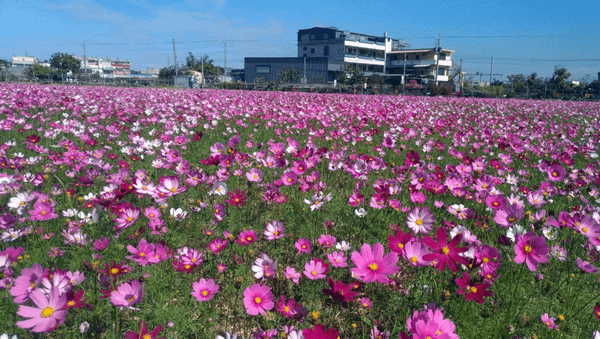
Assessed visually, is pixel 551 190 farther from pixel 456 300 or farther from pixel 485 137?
pixel 485 137

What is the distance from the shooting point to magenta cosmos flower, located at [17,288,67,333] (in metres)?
0.93

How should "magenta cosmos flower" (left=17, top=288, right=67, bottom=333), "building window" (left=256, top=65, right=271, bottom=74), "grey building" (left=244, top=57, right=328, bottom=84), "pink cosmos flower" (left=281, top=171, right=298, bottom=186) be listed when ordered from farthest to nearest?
"building window" (left=256, top=65, right=271, bottom=74) < "grey building" (left=244, top=57, right=328, bottom=84) < "pink cosmos flower" (left=281, top=171, right=298, bottom=186) < "magenta cosmos flower" (left=17, top=288, right=67, bottom=333)

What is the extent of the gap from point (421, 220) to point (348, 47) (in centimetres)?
6755

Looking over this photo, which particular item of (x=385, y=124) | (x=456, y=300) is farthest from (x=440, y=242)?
(x=385, y=124)

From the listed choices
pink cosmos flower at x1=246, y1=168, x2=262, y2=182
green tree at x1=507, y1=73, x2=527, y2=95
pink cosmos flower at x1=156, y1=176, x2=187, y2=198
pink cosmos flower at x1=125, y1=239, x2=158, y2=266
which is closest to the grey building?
green tree at x1=507, y1=73, x2=527, y2=95

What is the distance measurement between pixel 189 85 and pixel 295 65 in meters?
25.5

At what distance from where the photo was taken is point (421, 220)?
171 cm

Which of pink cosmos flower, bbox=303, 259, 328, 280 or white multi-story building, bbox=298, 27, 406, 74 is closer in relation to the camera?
pink cosmos flower, bbox=303, 259, 328, 280

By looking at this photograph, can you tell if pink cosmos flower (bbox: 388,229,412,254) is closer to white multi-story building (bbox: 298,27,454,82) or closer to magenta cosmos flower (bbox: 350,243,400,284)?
magenta cosmos flower (bbox: 350,243,400,284)

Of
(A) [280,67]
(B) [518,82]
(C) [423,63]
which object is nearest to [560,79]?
(B) [518,82]

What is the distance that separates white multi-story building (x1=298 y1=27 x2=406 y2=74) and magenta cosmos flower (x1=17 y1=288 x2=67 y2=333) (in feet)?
203

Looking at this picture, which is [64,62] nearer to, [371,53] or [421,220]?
[371,53]

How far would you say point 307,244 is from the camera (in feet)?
5.64

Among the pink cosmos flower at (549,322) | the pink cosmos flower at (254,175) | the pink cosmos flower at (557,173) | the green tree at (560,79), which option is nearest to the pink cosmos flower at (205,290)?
the pink cosmos flower at (254,175)
